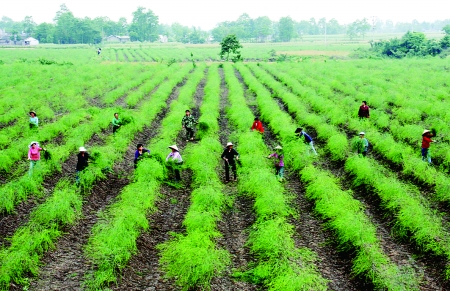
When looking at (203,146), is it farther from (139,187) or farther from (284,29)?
(284,29)

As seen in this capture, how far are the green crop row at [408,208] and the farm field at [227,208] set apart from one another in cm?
4

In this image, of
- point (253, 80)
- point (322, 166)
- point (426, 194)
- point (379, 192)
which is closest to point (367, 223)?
point (379, 192)

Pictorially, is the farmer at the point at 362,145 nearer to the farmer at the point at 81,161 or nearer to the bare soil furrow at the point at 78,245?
the bare soil furrow at the point at 78,245

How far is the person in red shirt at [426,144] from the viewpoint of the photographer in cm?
1384

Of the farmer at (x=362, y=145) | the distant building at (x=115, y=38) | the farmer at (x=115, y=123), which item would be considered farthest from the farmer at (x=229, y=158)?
the distant building at (x=115, y=38)

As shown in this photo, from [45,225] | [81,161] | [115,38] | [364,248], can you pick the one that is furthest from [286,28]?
[45,225]

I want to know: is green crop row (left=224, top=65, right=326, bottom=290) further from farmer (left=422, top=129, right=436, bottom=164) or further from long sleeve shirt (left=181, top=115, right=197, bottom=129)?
farmer (left=422, top=129, right=436, bottom=164)

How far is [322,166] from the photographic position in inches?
583

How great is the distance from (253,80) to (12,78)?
21897 mm

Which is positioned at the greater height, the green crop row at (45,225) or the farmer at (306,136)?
the farmer at (306,136)

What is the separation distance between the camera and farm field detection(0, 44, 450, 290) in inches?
323

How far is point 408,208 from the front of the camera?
33.4 ft

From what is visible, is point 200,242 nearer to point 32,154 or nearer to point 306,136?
point 32,154

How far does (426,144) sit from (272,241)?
27.7ft
